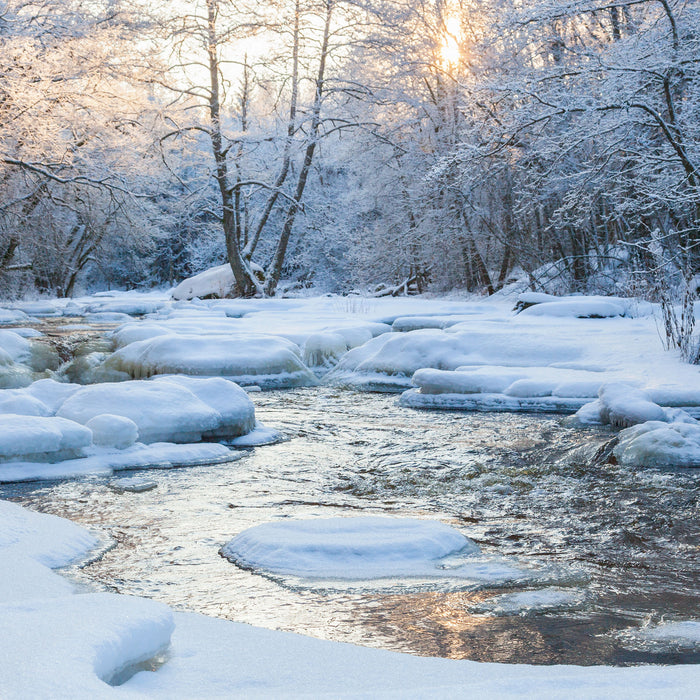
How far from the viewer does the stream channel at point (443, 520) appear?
3033mm

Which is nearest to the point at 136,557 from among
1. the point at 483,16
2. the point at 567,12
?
the point at 567,12

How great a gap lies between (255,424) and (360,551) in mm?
3492

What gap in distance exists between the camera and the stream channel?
3033 millimetres

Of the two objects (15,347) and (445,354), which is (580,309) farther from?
(15,347)

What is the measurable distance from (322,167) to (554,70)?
21.7 meters

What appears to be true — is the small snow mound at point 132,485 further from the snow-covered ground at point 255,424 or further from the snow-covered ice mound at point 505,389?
the snow-covered ice mound at point 505,389

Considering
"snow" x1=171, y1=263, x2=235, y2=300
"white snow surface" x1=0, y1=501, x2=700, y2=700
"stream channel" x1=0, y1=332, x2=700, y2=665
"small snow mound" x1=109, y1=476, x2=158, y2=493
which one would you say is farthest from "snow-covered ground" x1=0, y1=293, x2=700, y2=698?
"snow" x1=171, y1=263, x2=235, y2=300

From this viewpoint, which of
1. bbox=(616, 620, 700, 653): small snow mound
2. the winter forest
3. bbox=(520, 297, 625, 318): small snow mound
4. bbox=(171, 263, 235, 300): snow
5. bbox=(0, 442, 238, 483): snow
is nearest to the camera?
the winter forest

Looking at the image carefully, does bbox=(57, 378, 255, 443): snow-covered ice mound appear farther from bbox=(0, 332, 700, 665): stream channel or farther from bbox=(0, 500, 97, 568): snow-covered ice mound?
bbox=(0, 500, 97, 568): snow-covered ice mound

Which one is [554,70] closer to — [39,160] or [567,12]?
[567,12]

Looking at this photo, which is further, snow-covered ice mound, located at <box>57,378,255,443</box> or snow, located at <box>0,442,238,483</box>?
snow-covered ice mound, located at <box>57,378,255,443</box>

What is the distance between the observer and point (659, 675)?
2150mm

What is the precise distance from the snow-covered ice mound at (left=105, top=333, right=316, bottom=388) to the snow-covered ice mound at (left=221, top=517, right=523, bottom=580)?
5759 millimetres

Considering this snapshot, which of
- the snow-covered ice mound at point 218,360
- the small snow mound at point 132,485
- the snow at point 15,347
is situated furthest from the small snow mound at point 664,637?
the snow at point 15,347
